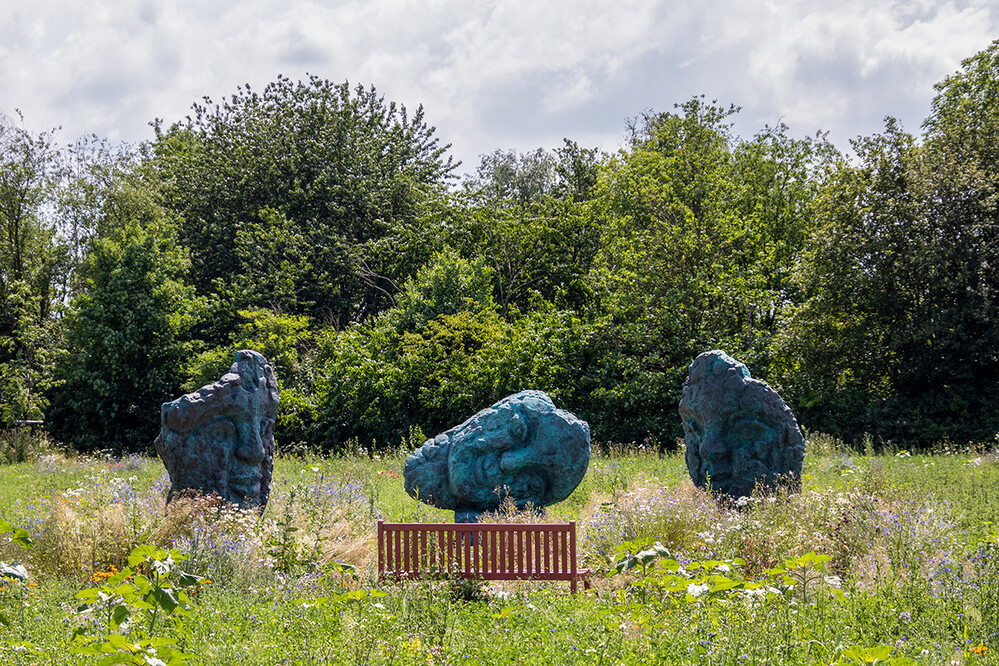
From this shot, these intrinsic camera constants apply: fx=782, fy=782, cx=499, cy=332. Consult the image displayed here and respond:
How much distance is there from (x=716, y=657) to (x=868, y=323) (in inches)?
617

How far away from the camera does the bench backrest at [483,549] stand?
7012 millimetres

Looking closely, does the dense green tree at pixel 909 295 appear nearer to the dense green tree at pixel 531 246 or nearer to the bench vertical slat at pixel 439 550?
the dense green tree at pixel 531 246

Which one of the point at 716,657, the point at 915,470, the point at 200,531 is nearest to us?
the point at 716,657

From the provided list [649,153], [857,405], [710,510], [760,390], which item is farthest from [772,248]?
[710,510]

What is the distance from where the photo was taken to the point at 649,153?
2408 centimetres

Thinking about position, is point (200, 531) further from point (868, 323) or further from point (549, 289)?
point (549, 289)

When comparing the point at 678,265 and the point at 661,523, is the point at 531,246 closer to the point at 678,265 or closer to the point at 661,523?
the point at 678,265

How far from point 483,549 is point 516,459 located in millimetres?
2471

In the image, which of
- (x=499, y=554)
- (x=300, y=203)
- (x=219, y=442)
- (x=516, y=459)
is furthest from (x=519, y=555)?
(x=300, y=203)

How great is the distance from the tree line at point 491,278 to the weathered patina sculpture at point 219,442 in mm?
9641

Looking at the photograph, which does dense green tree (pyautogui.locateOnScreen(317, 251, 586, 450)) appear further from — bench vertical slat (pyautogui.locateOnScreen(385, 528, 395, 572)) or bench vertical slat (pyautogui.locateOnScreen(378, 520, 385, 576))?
bench vertical slat (pyautogui.locateOnScreen(378, 520, 385, 576))

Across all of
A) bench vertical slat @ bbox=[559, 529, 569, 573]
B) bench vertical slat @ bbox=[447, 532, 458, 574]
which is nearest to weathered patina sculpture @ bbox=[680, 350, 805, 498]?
bench vertical slat @ bbox=[559, 529, 569, 573]

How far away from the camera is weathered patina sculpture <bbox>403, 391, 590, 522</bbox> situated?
950 centimetres

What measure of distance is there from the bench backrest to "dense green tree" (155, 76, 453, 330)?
18.1 m
